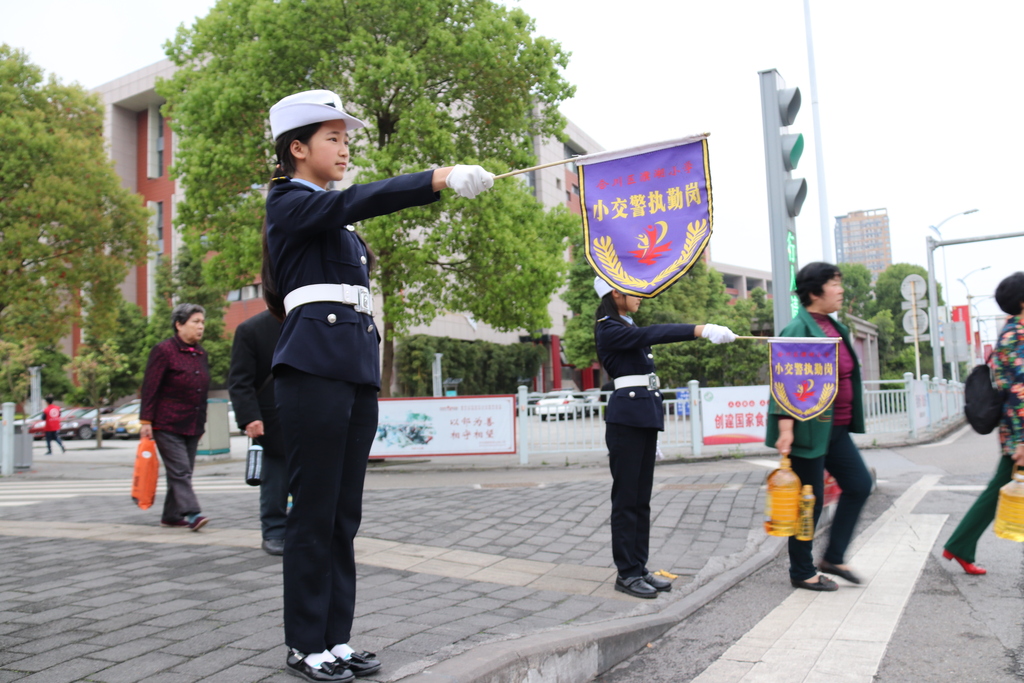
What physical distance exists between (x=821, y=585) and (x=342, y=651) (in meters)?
2.88

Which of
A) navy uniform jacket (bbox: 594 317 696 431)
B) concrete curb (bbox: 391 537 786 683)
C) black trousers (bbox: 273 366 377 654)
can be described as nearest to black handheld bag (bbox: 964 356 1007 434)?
navy uniform jacket (bbox: 594 317 696 431)

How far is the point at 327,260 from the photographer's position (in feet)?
8.27

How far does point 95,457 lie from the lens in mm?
19359

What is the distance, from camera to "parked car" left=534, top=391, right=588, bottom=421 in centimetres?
1325

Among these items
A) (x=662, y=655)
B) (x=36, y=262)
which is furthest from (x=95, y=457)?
(x=662, y=655)

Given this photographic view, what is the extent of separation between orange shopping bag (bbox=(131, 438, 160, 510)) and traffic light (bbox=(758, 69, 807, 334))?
5410 millimetres

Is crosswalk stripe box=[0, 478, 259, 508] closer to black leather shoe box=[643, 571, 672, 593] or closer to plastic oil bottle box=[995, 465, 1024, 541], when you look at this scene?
black leather shoe box=[643, 571, 672, 593]

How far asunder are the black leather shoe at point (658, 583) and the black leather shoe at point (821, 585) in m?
0.82

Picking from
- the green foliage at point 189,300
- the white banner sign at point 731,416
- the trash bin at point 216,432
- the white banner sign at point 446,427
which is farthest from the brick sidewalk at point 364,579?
the green foliage at point 189,300

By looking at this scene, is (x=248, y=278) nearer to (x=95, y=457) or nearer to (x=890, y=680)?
(x=95, y=457)

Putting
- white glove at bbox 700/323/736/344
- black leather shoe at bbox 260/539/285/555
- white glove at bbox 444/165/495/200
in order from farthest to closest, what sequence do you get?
black leather shoe at bbox 260/539/285/555 → white glove at bbox 700/323/736/344 → white glove at bbox 444/165/495/200

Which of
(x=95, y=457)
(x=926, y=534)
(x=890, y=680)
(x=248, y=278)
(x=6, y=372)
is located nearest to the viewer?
(x=890, y=680)

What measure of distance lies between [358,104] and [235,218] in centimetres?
338

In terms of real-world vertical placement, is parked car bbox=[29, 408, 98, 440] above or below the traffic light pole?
below
